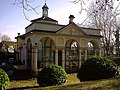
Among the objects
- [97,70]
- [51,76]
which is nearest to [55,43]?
[51,76]

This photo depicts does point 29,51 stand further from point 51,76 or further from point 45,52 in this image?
point 51,76

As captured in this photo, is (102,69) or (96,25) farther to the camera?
(96,25)

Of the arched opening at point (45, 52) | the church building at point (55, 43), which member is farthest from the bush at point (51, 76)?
the arched opening at point (45, 52)

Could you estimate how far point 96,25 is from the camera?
41781 mm

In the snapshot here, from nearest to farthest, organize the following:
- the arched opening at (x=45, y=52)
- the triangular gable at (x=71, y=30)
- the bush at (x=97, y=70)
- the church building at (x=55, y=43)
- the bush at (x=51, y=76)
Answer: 1. the bush at (x=97, y=70)
2. the bush at (x=51, y=76)
3. the church building at (x=55, y=43)
4. the triangular gable at (x=71, y=30)
5. the arched opening at (x=45, y=52)

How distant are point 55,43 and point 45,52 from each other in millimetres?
4320

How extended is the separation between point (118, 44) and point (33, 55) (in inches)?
1091

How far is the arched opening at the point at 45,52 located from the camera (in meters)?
28.6

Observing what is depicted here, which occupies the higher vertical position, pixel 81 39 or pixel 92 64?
pixel 81 39

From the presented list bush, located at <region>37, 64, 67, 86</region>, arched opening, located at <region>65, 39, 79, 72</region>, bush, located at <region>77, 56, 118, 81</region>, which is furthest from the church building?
bush, located at <region>77, 56, 118, 81</region>

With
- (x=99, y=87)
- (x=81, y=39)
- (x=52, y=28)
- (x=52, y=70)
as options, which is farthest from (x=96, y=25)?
(x=99, y=87)

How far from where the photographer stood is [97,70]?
1328cm

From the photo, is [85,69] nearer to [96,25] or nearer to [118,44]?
[96,25]

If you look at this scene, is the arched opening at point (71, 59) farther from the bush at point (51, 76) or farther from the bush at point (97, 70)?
the bush at point (97, 70)
